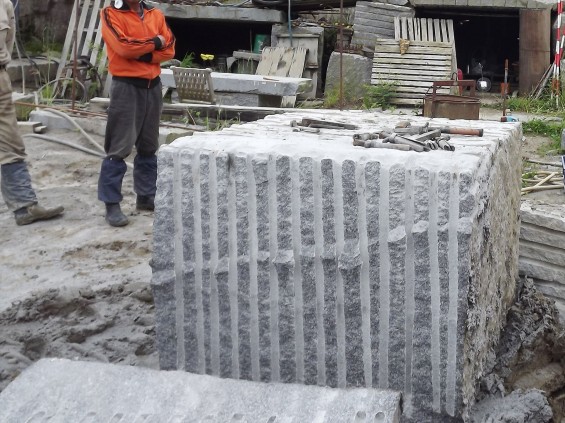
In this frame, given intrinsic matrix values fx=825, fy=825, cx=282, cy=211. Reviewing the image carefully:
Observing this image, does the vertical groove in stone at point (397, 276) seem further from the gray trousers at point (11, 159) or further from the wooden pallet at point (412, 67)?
the wooden pallet at point (412, 67)

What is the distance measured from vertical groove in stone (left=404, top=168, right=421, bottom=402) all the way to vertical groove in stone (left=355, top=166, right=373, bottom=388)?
14cm

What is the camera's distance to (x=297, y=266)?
317cm

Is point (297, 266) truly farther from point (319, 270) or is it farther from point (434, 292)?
point (434, 292)

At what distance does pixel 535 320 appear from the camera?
4527 mm

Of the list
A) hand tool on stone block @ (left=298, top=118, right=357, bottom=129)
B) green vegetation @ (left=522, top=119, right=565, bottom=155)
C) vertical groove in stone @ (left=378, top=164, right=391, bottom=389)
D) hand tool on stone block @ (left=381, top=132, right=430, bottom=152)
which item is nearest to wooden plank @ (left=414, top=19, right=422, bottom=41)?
green vegetation @ (left=522, top=119, right=565, bottom=155)

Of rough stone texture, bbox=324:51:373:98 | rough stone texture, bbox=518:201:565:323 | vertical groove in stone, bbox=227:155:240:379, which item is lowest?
rough stone texture, bbox=518:201:565:323

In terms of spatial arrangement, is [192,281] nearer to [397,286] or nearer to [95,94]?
[397,286]

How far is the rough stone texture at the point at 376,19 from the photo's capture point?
1232 cm

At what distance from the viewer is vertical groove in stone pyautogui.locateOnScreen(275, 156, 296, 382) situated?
123 inches

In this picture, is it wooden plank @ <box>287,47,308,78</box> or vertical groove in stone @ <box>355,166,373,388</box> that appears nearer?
vertical groove in stone @ <box>355,166,373,388</box>

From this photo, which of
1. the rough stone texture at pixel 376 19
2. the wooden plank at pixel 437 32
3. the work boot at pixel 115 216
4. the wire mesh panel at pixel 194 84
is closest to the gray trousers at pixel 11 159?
the work boot at pixel 115 216

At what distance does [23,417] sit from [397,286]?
1.38 meters

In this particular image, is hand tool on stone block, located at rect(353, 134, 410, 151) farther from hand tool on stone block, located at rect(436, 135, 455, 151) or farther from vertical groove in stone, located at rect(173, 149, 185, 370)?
vertical groove in stone, located at rect(173, 149, 185, 370)

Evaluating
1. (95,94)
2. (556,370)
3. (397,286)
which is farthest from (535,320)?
(95,94)
